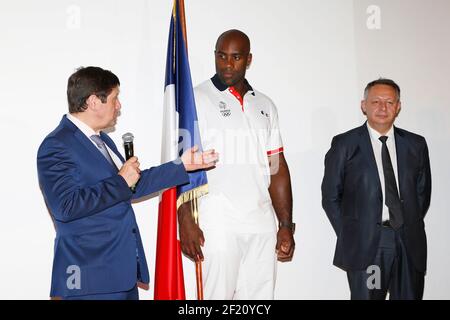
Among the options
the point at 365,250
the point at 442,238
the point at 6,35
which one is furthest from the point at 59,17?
the point at 442,238

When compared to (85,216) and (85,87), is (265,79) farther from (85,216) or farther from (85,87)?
(85,216)

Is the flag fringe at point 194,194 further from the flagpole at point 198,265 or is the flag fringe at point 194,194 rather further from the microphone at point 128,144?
the microphone at point 128,144

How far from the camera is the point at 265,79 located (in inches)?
156

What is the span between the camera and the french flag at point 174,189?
10.5 feet

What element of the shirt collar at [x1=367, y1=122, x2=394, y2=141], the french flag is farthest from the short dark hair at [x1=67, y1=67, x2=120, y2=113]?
the shirt collar at [x1=367, y1=122, x2=394, y2=141]

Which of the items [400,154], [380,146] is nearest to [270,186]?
[380,146]

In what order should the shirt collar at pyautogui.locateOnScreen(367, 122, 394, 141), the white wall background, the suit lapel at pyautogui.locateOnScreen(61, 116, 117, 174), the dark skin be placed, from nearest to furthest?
the suit lapel at pyautogui.locateOnScreen(61, 116, 117, 174) → the dark skin → the shirt collar at pyautogui.locateOnScreen(367, 122, 394, 141) → the white wall background

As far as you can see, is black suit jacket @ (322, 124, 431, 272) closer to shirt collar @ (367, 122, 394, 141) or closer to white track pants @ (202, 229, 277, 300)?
shirt collar @ (367, 122, 394, 141)

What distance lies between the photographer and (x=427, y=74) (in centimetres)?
420

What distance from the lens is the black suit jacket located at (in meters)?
3.29

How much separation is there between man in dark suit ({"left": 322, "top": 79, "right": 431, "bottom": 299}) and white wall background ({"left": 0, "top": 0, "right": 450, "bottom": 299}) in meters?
0.54

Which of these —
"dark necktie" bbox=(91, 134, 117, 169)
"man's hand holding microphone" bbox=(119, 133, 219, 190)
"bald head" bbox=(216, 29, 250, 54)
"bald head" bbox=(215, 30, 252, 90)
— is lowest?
"man's hand holding microphone" bbox=(119, 133, 219, 190)

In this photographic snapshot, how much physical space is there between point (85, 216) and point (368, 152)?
1.82 meters

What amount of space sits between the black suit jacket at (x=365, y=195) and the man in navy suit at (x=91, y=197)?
1086 millimetres
